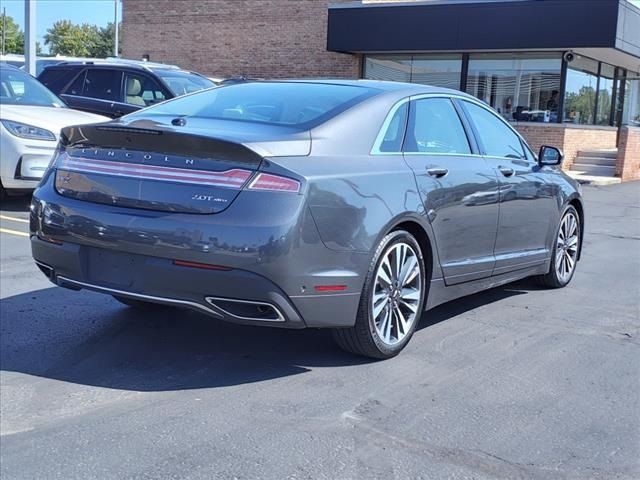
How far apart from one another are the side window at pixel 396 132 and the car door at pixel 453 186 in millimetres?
51

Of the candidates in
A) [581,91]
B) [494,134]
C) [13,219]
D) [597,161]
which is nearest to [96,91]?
[13,219]

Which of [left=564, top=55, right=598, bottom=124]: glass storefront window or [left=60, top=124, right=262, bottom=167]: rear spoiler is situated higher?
[left=564, top=55, right=598, bottom=124]: glass storefront window

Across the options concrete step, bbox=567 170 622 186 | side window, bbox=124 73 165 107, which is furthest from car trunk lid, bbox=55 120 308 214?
concrete step, bbox=567 170 622 186

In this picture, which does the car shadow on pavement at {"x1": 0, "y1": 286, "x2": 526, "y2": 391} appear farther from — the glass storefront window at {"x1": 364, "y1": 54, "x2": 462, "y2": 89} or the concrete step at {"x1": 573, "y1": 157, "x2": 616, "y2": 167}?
the glass storefront window at {"x1": 364, "y1": 54, "x2": 462, "y2": 89}

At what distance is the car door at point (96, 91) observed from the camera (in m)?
12.2

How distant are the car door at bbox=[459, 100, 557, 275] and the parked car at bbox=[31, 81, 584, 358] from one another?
330 millimetres

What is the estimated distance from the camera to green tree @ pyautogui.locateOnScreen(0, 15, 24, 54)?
7519cm

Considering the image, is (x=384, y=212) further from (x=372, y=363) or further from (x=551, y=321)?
(x=551, y=321)

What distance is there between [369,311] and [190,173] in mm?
1250

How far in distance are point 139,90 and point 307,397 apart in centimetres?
933

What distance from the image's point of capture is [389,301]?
175 inches

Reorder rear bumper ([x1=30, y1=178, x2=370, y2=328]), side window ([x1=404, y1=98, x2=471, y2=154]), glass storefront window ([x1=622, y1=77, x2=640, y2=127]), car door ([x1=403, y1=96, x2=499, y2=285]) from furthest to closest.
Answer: glass storefront window ([x1=622, y1=77, x2=640, y2=127]) < side window ([x1=404, y1=98, x2=471, y2=154]) < car door ([x1=403, y1=96, x2=499, y2=285]) < rear bumper ([x1=30, y1=178, x2=370, y2=328])

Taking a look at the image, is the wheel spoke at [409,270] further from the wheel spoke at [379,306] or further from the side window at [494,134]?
the side window at [494,134]

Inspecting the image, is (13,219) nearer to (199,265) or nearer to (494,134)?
(494,134)
